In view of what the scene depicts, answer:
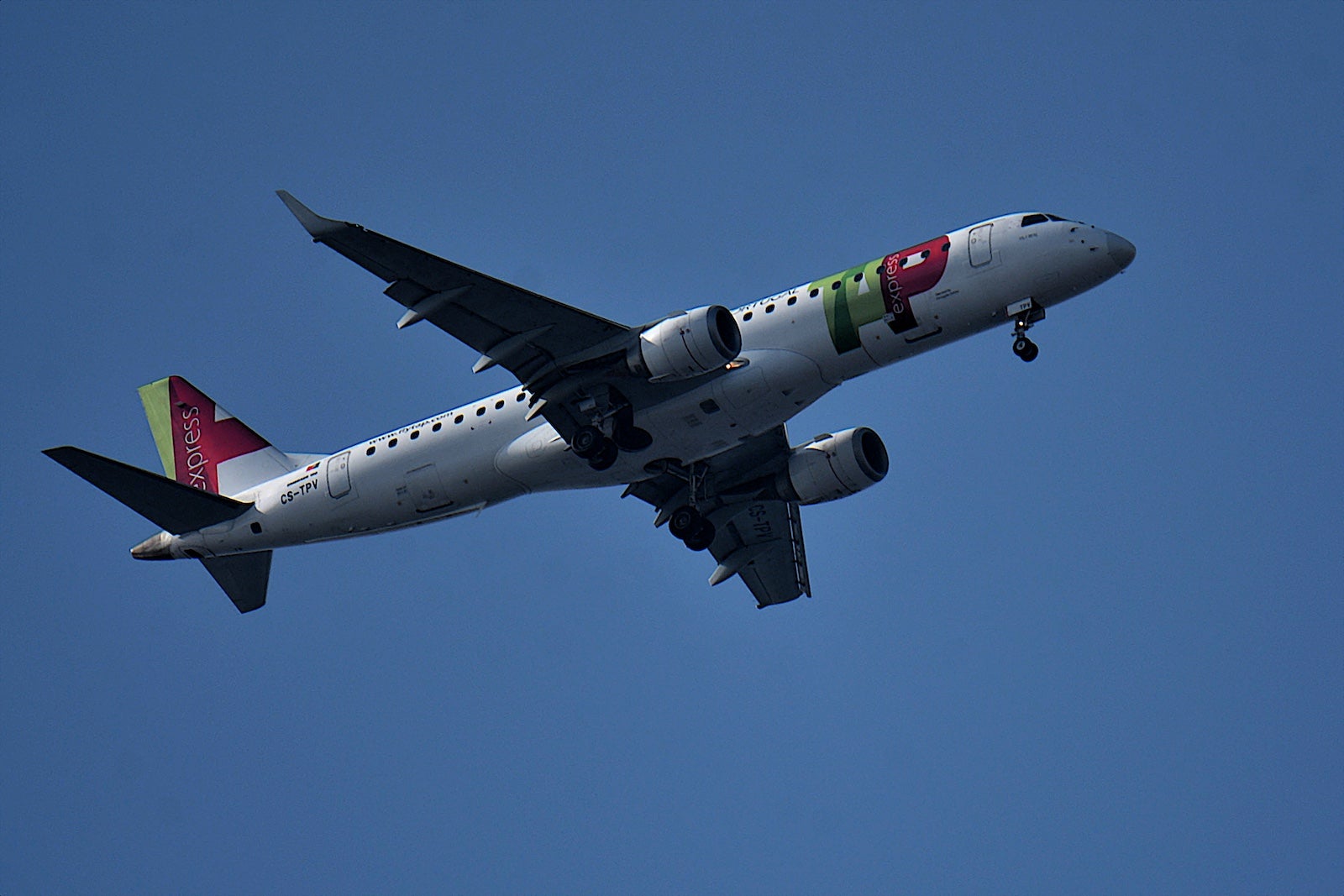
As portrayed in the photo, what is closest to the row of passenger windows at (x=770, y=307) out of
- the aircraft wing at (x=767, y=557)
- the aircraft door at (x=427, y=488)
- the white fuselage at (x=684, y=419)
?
the white fuselage at (x=684, y=419)

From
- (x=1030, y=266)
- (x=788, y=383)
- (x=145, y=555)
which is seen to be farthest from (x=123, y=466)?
(x=1030, y=266)

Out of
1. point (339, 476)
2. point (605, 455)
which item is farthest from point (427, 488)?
point (605, 455)

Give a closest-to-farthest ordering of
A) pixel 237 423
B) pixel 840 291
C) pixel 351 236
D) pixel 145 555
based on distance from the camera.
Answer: pixel 351 236 → pixel 840 291 → pixel 145 555 → pixel 237 423

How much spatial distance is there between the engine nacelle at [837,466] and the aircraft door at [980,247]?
7185mm

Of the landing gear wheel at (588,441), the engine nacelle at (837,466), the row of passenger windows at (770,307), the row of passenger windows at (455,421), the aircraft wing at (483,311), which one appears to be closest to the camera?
the aircraft wing at (483,311)

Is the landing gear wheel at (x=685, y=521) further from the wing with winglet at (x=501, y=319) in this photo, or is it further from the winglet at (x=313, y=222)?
the winglet at (x=313, y=222)

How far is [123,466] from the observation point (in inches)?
1433

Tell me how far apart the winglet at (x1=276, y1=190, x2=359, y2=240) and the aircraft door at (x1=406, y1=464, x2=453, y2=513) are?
802 cm

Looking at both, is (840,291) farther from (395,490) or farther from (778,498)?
(395,490)

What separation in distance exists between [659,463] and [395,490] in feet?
22.1

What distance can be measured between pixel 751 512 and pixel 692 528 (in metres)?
2.54

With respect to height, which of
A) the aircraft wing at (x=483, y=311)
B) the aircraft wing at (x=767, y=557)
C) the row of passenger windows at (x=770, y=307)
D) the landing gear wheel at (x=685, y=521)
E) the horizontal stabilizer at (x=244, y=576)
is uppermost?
the aircraft wing at (x=483, y=311)

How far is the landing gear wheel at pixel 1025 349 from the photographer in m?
32.9

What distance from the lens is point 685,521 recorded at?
4003cm
